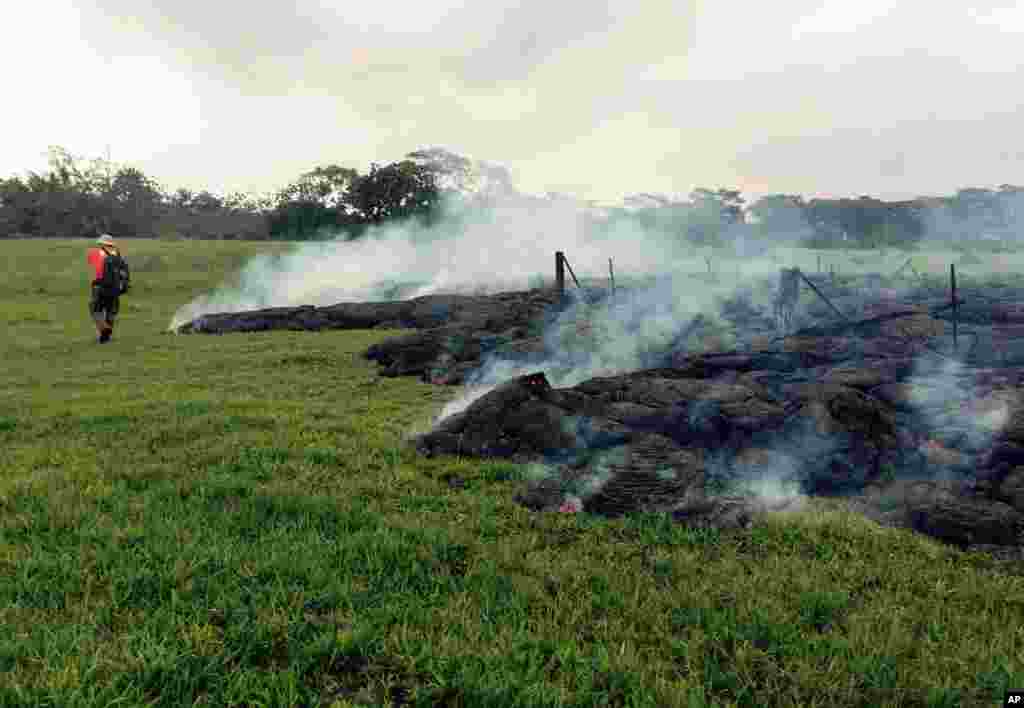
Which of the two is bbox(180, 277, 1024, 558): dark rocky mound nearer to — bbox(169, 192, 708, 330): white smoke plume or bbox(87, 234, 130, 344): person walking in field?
bbox(87, 234, 130, 344): person walking in field

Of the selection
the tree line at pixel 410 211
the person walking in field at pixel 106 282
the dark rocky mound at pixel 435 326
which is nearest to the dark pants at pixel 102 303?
the person walking in field at pixel 106 282

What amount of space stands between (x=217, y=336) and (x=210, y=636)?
1374cm

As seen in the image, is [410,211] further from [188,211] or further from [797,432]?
[797,432]

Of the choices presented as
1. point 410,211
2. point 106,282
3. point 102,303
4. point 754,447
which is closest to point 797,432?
point 754,447

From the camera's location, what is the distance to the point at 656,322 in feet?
40.5

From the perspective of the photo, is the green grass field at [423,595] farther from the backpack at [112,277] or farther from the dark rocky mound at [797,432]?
the backpack at [112,277]

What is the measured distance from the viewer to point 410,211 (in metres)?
48.7

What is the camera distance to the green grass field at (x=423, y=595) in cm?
264

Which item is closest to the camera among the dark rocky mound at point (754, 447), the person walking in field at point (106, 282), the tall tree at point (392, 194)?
the dark rocky mound at point (754, 447)

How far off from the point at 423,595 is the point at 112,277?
12939mm

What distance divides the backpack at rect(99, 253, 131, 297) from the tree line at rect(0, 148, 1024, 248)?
27.7m

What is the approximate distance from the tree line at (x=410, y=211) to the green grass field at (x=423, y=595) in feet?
88.5

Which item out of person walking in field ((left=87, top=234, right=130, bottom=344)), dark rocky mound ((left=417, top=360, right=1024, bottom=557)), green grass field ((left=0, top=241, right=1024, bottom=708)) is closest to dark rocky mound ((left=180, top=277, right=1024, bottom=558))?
dark rocky mound ((left=417, top=360, right=1024, bottom=557))

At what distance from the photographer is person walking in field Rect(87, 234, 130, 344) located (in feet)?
43.2
